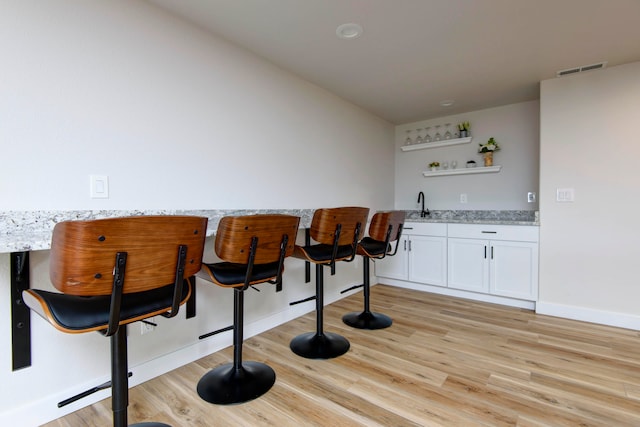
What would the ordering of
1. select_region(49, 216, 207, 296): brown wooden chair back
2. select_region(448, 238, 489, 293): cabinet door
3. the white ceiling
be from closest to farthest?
select_region(49, 216, 207, 296): brown wooden chair back < the white ceiling < select_region(448, 238, 489, 293): cabinet door

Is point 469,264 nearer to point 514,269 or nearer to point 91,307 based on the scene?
point 514,269

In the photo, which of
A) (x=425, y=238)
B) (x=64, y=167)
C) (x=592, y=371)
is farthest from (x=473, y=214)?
(x=64, y=167)

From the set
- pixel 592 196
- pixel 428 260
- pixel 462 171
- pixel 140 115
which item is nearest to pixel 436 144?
pixel 462 171

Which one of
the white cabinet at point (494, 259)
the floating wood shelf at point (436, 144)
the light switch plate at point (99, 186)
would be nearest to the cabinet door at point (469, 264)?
the white cabinet at point (494, 259)

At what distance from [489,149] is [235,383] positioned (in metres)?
3.54

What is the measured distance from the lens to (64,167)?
1.55m

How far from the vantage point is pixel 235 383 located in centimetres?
176

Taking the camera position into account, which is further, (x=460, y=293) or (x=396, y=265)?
(x=396, y=265)

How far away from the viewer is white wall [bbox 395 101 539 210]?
354cm

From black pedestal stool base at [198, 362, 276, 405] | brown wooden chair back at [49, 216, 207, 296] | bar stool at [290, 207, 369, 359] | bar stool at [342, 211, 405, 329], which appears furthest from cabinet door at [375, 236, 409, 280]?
brown wooden chair back at [49, 216, 207, 296]

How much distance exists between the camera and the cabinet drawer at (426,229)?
11.8ft

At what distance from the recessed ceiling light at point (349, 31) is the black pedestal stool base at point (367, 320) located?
2.21 meters

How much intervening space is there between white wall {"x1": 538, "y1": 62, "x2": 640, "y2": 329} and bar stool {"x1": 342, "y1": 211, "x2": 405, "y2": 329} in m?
1.51

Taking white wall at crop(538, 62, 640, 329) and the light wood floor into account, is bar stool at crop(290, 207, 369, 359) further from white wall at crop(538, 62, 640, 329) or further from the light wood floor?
white wall at crop(538, 62, 640, 329)
